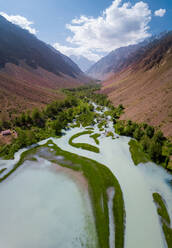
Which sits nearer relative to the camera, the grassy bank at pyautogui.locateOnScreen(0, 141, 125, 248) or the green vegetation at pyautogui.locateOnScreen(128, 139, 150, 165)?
the grassy bank at pyautogui.locateOnScreen(0, 141, 125, 248)

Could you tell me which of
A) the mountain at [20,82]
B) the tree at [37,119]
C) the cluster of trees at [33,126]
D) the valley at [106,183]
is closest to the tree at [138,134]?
the valley at [106,183]

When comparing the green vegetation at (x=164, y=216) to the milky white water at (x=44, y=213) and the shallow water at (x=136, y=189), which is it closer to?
the shallow water at (x=136, y=189)

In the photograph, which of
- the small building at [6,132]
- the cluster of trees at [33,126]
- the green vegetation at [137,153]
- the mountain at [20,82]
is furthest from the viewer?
the mountain at [20,82]

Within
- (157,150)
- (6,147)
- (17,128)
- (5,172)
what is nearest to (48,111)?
(17,128)

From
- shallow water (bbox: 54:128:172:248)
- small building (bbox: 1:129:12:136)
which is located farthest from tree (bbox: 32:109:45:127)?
shallow water (bbox: 54:128:172:248)

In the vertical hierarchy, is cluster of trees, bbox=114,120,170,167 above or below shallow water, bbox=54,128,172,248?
above

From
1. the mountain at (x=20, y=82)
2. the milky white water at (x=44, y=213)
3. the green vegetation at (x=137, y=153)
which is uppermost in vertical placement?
the mountain at (x=20, y=82)

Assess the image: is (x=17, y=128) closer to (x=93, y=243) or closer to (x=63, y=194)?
(x=63, y=194)

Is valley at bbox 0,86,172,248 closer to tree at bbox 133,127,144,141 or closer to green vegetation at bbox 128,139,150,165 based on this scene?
green vegetation at bbox 128,139,150,165
